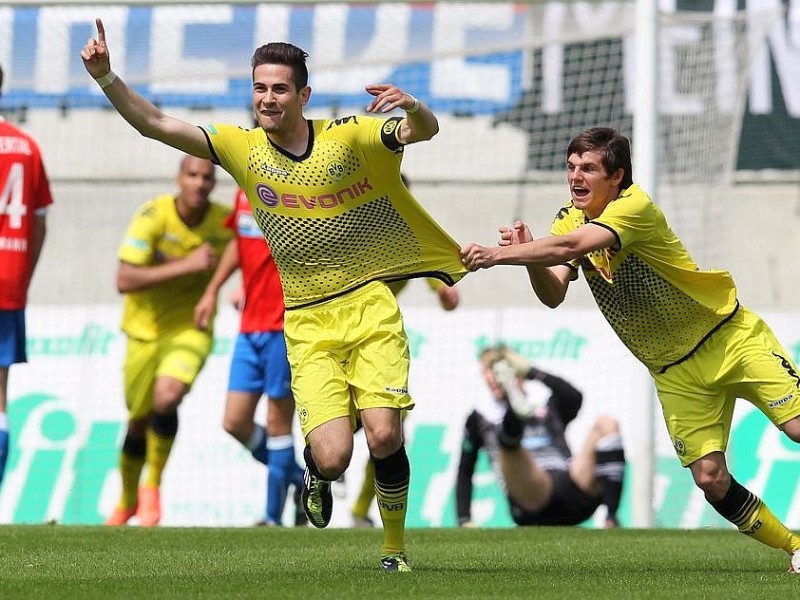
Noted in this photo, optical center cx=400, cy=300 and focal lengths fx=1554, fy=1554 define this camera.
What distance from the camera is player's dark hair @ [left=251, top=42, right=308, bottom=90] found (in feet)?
22.6

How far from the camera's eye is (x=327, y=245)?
23.0 ft

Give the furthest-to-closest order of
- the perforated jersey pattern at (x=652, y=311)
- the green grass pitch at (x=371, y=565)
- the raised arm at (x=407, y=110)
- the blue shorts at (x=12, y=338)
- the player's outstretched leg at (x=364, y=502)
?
the player's outstretched leg at (x=364, y=502) < the blue shorts at (x=12, y=338) < the perforated jersey pattern at (x=652, y=311) < the raised arm at (x=407, y=110) < the green grass pitch at (x=371, y=565)

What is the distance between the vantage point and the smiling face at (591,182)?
7055 millimetres

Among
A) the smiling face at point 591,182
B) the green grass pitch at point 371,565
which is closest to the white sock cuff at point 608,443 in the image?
the green grass pitch at point 371,565

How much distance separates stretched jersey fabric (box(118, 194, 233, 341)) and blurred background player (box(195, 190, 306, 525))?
0.62ft

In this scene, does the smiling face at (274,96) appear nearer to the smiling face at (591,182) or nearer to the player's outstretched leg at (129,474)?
the smiling face at (591,182)

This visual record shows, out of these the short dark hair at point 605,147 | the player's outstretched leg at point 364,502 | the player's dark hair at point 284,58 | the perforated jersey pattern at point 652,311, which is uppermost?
the player's dark hair at point 284,58

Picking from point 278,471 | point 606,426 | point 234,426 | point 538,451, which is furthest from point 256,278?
point 606,426

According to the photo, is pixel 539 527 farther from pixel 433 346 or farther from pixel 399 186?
pixel 399 186

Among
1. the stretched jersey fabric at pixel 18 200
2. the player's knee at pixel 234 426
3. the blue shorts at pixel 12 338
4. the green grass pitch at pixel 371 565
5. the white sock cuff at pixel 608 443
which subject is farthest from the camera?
the white sock cuff at pixel 608 443

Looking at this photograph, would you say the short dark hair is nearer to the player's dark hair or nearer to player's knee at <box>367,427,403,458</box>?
the player's dark hair

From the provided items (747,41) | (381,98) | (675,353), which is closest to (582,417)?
(747,41)

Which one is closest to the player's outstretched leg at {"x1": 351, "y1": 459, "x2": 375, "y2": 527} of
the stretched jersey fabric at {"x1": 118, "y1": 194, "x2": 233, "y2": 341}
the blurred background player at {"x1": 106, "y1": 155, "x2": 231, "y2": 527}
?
the blurred background player at {"x1": 106, "y1": 155, "x2": 231, "y2": 527}

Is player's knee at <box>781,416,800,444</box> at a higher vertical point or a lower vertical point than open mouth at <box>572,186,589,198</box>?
lower
